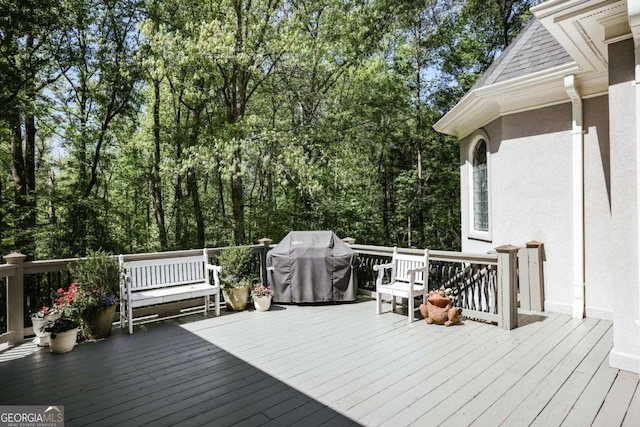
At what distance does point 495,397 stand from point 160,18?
41.4 feet

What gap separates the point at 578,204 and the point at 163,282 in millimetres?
5593

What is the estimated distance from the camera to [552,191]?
16.3 feet

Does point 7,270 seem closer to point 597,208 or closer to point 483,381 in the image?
point 483,381

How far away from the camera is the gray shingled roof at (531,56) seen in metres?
4.93

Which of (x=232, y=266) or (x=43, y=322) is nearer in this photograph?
(x=43, y=322)

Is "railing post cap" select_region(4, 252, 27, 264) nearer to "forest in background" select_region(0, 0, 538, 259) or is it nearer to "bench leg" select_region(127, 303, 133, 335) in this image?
"bench leg" select_region(127, 303, 133, 335)

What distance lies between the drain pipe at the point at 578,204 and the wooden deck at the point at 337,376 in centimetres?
31

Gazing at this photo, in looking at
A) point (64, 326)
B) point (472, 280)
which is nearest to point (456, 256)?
point (472, 280)

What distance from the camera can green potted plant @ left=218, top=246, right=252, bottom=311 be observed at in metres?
5.44

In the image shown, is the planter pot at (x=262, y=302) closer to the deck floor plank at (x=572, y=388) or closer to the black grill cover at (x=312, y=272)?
the black grill cover at (x=312, y=272)

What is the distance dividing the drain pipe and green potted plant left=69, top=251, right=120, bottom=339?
5.85m

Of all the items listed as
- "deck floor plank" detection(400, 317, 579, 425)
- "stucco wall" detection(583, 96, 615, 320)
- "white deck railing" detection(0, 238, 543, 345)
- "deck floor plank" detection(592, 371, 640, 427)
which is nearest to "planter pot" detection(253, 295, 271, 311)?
"white deck railing" detection(0, 238, 543, 345)

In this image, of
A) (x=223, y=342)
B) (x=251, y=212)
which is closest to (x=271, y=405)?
(x=223, y=342)

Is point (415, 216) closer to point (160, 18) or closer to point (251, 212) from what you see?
point (251, 212)
